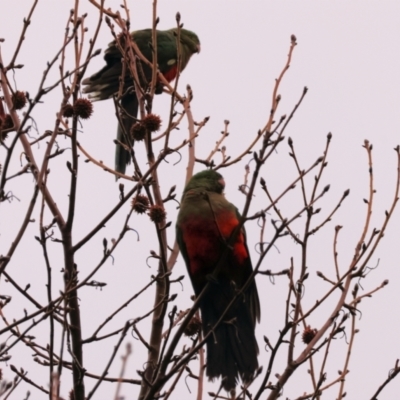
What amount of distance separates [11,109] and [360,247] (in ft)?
6.72

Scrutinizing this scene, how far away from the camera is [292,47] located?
15.0ft

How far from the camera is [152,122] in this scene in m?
4.63

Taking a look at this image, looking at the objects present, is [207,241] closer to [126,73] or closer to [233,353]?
[233,353]

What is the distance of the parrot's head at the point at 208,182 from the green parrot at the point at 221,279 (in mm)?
236

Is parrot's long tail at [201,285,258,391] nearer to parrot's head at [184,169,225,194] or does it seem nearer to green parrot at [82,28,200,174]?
parrot's head at [184,169,225,194]

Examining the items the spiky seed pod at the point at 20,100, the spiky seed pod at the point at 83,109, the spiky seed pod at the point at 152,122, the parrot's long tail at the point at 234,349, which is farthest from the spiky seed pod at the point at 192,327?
the spiky seed pod at the point at 20,100

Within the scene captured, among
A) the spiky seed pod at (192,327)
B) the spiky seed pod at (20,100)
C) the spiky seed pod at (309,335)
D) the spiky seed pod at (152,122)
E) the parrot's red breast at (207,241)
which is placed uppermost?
the spiky seed pod at (152,122)

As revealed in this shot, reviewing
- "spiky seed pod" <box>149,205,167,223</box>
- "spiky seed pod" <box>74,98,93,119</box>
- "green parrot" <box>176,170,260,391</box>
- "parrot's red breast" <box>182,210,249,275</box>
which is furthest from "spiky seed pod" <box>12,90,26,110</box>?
"parrot's red breast" <box>182,210,249,275</box>

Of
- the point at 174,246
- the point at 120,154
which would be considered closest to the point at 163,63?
the point at 120,154

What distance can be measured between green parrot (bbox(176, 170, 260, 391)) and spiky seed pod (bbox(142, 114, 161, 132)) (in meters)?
0.53

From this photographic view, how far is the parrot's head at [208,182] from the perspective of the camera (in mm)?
5172

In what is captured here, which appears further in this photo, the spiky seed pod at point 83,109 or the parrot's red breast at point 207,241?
the parrot's red breast at point 207,241

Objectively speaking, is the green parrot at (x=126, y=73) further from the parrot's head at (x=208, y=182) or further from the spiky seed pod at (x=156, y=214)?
the spiky seed pod at (x=156, y=214)

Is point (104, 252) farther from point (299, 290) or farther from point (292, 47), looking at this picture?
point (292, 47)
